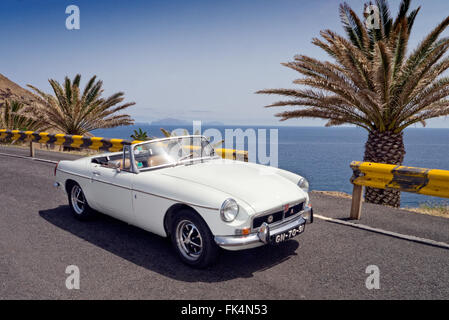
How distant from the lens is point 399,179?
568cm

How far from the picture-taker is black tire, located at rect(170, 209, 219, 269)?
12.5 ft

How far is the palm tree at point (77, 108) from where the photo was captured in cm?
1872

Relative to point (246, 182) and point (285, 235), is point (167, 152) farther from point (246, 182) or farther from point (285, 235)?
point (285, 235)

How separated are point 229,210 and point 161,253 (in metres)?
1.27

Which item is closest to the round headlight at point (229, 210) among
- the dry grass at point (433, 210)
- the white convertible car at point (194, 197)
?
the white convertible car at point (194, 197)

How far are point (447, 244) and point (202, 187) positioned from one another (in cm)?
354

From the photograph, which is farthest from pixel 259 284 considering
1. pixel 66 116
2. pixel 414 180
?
pixel 66 116

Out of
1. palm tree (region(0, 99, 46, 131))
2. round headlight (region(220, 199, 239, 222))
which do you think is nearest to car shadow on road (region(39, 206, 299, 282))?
round headlight (region(220, 199, 239, 222))

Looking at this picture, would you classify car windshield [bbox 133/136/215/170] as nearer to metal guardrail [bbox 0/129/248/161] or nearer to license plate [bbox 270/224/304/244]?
license plate [bbox 270/224/304/244]

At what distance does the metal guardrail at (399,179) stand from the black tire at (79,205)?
4430 millimetres

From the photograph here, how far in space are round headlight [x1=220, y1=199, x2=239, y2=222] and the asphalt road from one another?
0.67m

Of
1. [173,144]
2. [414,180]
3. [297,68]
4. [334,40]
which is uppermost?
[334,40]

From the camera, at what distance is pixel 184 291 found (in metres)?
3.47
